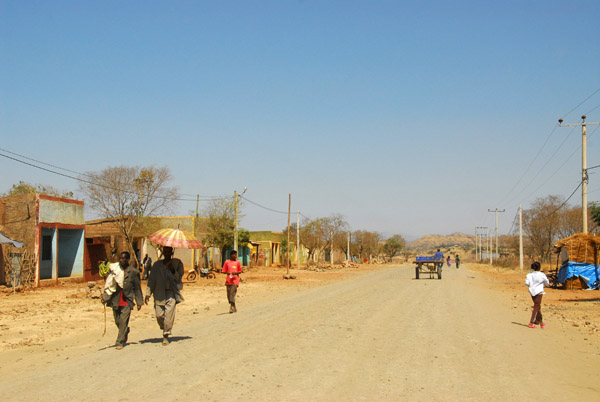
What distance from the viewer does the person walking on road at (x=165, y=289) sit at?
1060 centimetres

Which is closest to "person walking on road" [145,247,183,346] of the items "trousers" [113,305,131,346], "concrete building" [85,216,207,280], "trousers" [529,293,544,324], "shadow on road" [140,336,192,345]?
"trousers" [113,305,131,346]

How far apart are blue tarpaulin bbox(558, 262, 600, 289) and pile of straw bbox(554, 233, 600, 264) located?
10.2 inches

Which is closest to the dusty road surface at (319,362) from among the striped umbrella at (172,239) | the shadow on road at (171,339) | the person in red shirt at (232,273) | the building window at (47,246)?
the shadow on road at (171,339)

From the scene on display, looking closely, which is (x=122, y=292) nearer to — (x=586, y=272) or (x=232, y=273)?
(x=232, y=273)

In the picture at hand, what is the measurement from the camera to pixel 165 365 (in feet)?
28.3

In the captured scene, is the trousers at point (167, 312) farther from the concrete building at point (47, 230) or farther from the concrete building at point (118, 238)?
the concrete building at point (118, 238)

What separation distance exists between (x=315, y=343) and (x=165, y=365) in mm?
3205

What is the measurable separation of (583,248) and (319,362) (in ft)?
80.4

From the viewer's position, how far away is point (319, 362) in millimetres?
8867

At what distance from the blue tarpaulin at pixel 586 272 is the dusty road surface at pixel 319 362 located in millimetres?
16080

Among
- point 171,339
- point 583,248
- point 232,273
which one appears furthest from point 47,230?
point 583,248

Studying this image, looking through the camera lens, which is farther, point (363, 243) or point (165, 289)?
point (363, 243)

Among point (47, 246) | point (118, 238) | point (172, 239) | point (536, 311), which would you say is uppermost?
point (118, 238)

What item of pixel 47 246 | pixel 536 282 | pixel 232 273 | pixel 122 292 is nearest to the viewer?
pixel 122 292
